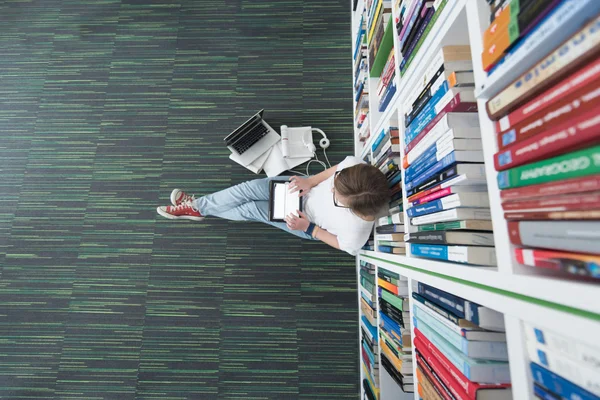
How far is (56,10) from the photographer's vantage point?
2354 mm

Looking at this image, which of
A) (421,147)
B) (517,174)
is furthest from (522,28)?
(421,147)

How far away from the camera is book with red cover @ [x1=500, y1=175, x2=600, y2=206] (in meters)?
0.39

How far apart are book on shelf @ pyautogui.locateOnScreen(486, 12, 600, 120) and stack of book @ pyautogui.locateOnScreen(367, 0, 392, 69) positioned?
2.83ft

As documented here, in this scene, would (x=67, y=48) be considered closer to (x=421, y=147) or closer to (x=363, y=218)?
(x=363, y=218)

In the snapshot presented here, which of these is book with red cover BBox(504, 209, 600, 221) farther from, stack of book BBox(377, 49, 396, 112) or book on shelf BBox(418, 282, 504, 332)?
stack of book BBox(377, 49, 396, 112)

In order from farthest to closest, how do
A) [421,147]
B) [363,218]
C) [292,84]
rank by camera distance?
[292,84], [363,218], [421,147]

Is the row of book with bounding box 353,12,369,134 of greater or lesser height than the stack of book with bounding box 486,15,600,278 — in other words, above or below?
above

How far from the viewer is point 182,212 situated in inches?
77.4

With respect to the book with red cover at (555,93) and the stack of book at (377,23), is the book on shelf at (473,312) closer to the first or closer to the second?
the book with red cover at (555,93)

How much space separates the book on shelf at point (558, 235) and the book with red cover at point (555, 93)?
0.18m

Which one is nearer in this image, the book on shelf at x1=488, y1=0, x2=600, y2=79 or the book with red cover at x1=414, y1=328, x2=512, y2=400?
the book on shelf at x1=488, y1=0, x2=600, y2=79

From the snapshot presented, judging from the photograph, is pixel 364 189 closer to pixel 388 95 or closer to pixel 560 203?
pixel 388 95

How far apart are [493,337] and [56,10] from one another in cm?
341

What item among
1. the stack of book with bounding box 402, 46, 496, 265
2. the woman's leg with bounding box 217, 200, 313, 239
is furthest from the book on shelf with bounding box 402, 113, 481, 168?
the woman's leg with bounding box 217, 200, 313, 239
